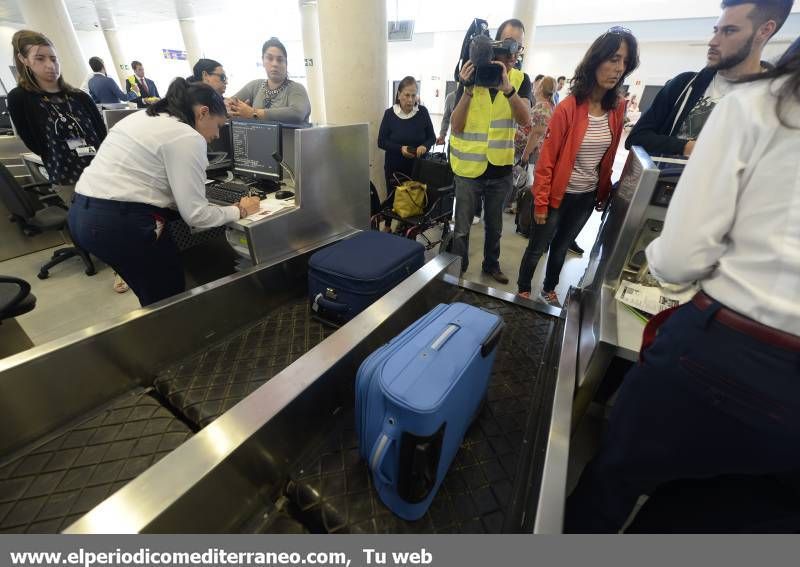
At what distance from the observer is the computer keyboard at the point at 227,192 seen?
186 centimetres

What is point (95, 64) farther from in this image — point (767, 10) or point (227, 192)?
point (767, 10)

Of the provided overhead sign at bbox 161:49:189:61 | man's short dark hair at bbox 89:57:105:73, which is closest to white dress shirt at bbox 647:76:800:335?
man's short dark hair at bbox 89:57:105:73

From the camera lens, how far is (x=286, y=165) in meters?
2.13

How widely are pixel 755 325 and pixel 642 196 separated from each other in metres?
0.67

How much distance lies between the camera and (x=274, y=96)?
246cm

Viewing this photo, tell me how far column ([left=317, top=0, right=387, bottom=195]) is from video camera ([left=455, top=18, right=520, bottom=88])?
1.04m

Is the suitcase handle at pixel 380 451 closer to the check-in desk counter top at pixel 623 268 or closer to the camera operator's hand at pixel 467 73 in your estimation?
the check-in desk counter top at pixel 623 268

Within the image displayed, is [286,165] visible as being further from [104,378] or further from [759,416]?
[759,416]

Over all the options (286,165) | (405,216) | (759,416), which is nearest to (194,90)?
(286,165)

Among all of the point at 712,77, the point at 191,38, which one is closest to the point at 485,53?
the point at 712,77

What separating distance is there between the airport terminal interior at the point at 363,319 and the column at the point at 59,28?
4160mm

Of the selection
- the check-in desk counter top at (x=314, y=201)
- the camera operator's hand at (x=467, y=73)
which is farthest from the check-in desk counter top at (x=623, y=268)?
the check-in desk counter top at (x=314, y=201)

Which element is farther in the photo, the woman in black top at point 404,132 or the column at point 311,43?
the column at point 311,43

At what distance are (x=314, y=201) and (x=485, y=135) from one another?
1.08 meters
